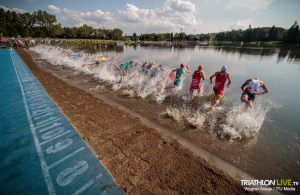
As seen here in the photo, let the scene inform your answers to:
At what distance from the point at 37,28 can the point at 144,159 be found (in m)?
120

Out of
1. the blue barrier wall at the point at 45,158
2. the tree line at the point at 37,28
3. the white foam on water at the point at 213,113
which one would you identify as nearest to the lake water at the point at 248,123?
the white foam on water at the point at 213,113

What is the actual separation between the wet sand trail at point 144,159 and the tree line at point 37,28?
298 feet

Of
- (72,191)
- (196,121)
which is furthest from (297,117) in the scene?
(72,191)

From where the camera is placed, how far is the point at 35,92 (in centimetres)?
812

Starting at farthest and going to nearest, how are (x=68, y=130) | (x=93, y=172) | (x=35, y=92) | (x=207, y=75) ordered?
(x=207, y=75)
(x=35, y=92)
(x=68, y=130)
(x=93, y=172)

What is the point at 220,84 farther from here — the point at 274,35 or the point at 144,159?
the point at 274,35

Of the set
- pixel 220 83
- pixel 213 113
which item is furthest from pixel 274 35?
pixel 213 113

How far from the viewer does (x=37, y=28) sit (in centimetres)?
8312

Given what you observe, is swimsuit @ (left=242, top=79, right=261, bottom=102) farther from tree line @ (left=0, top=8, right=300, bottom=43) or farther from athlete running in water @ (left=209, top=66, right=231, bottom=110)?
tree line @ (left=0, top=8, right=300, bottom=43)

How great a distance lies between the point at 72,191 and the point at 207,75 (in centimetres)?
1320

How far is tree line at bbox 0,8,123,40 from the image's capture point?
63125mm

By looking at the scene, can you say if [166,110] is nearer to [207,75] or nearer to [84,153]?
[84,153]

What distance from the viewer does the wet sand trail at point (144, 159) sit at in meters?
3.04

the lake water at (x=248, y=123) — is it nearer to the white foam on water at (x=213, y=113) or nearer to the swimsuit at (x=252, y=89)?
the white foam on water at (x=213, y=113)
